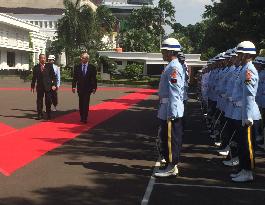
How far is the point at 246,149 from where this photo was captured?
701 cm

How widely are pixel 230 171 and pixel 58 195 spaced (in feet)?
9.79

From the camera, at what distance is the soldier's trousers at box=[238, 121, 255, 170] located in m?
7.00

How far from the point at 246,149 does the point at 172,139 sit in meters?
1.08

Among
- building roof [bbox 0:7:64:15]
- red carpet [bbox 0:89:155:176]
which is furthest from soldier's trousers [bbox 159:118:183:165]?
building roof [bbox 0:7:64:15]

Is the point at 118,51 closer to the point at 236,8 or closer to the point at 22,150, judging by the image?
the point at 236,8

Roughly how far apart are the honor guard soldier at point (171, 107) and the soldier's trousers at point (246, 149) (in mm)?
924

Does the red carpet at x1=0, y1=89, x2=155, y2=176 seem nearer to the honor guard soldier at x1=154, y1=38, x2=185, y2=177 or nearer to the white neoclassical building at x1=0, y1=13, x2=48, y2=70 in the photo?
the honor guard soldier at x1=154, y1=38, x2=185, y2=177

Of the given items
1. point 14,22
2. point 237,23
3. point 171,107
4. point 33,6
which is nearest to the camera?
point 171,107

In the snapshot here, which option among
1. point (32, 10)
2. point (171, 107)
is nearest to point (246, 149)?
point (171, 107)

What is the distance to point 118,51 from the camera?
5772 centimetres

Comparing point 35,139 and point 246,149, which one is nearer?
point 246,149

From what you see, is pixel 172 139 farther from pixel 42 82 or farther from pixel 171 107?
pixel 42 82

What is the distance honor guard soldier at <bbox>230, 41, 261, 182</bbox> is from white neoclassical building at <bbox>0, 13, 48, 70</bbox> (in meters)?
52.1

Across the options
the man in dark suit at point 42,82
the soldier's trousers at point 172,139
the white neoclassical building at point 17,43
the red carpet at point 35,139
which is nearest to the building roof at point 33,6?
the white neoclassical building at point 17,43
